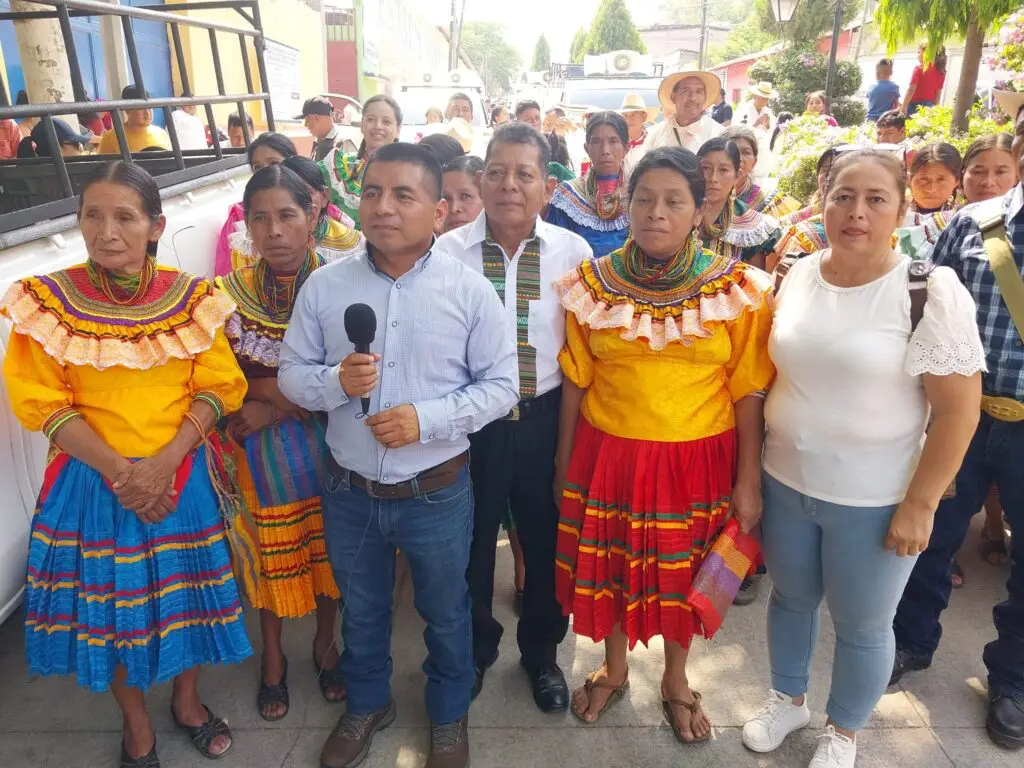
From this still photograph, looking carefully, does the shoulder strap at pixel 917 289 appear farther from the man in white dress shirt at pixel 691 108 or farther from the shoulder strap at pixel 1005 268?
the man in white dress shirt at pixel 691 108

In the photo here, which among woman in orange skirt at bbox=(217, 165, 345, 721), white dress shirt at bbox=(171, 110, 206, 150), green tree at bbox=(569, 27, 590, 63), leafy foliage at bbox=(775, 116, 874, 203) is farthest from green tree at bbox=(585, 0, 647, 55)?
woman in orange skirt at bbox=(217, 165, 345, 721)

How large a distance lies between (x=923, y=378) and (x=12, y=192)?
4.32 meters

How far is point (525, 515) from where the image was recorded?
2.62m

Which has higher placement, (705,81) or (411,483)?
(705,81)

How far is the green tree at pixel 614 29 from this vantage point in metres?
51.2

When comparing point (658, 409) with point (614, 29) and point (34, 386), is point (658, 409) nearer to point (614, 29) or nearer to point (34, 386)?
point (34, 386)

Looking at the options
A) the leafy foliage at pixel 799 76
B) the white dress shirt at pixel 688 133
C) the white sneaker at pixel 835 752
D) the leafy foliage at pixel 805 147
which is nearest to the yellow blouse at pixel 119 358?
the white sneaker at pixel 835 752

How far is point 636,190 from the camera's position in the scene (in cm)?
223

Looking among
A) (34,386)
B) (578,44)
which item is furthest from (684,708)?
(578,44)

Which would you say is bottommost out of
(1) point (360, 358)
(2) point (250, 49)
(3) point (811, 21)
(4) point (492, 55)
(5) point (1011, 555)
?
(5) point (1011, 555)

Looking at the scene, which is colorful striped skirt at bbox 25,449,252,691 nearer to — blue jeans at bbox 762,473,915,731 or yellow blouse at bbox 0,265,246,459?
yellow blouse at bbox 0,265,246,459

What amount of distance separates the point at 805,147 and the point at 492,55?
283 ft

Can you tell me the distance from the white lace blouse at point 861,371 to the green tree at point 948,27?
5.97 meters

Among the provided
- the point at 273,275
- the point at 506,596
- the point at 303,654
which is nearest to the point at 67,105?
the point at 273,275
